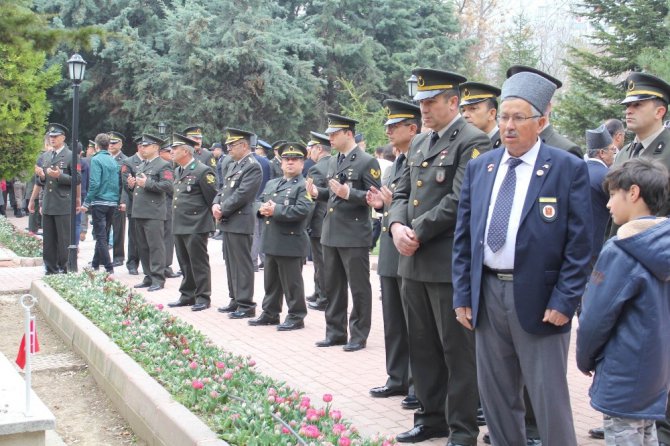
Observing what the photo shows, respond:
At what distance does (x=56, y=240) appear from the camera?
1236cm

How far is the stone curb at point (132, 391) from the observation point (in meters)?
4.67

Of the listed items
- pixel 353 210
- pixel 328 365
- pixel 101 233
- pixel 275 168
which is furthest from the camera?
pixel 275 168

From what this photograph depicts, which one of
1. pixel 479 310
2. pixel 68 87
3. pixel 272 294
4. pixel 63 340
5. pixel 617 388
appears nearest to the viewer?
pixel 617 388

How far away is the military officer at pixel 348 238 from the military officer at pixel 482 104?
71.1 inches

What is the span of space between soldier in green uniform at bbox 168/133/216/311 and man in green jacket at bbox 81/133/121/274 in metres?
2.99

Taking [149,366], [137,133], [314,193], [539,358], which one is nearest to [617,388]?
[539,358]

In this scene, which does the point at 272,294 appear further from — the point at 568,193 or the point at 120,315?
the point at 568,193

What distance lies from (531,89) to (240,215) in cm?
600

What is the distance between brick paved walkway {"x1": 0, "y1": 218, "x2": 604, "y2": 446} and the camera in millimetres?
A: 5605

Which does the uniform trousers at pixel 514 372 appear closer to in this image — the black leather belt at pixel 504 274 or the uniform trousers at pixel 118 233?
the black leather belt at pixel 504 274

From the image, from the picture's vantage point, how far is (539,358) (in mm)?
3756

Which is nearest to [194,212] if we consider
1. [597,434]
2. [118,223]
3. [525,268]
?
[118,223]

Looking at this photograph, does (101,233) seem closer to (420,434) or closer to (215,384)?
(215,384)

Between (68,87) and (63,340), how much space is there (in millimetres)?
21588
